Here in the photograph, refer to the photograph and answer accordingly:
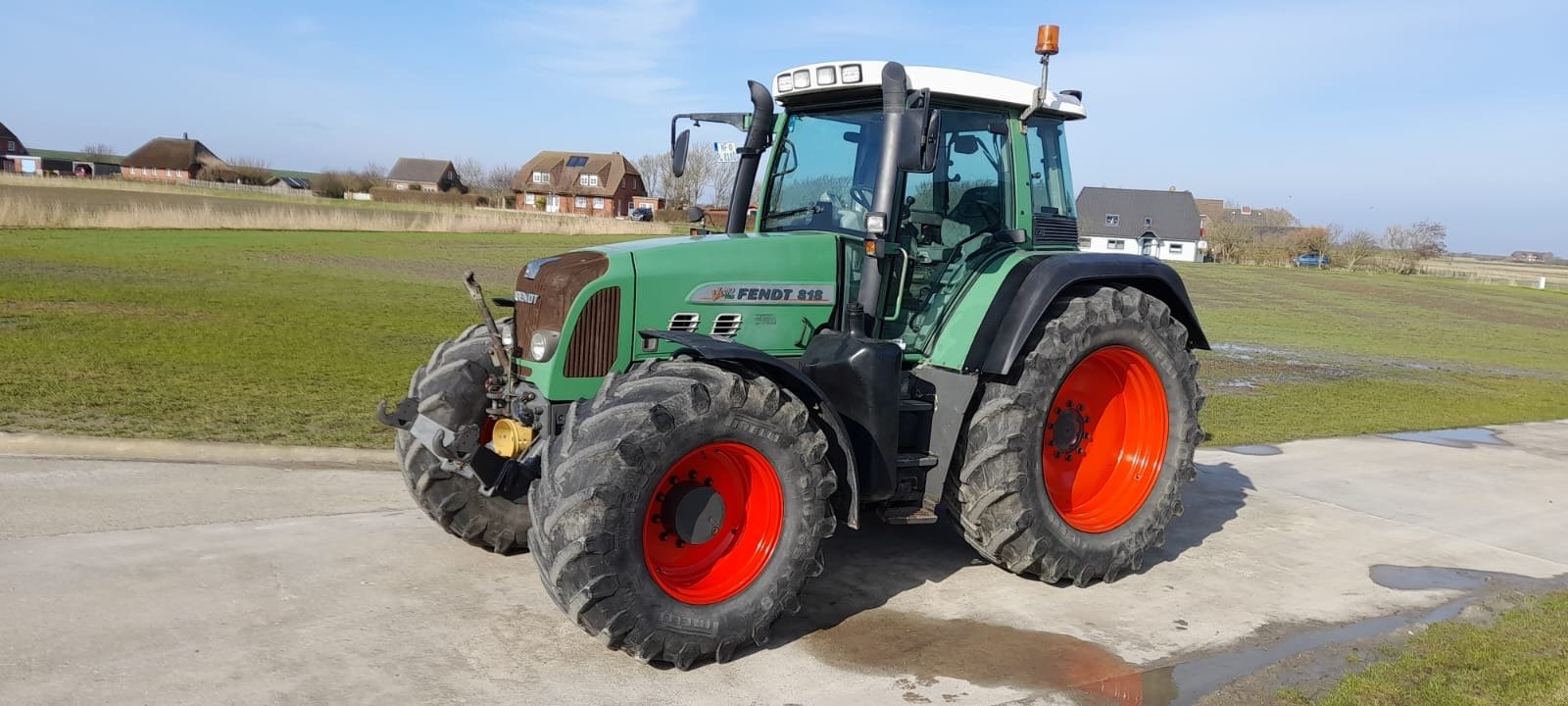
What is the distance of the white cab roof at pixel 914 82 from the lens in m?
5.59

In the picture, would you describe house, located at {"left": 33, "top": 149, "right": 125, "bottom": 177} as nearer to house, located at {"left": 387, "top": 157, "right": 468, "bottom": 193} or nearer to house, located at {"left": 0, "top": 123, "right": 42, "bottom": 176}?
house, located at {"left": 0, "top": 123, "right": 42, "bottom": 176}

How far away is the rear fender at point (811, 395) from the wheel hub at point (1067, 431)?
1691 millimetres

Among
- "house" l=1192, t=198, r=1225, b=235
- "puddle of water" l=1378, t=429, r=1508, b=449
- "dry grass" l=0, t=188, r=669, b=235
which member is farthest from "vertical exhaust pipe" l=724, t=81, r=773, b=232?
"house" l=1192, t=198, r=1225, b=235

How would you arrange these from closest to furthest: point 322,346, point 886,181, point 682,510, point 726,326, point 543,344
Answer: point 682,510
point 543,344
point 726,326
point 886,181
point 322,346

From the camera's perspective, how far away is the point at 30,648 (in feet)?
13.9

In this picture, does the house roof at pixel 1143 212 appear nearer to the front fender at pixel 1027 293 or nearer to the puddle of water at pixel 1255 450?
the puddle of water at pixel 1255 450

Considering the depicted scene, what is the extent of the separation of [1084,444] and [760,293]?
2321 millimetres

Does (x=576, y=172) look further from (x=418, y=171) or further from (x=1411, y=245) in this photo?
(x=1411, y=245)

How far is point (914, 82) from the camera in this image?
5629 millimetres

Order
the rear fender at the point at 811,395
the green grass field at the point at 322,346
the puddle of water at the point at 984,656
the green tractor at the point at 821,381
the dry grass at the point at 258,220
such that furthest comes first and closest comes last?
the dry grass at the point at 258,220 → the green grass field at the point at 322,346 → the rear fender at the point at 811,395 → the puddle of water at the point at 984,656 → the green tractor at the point at 821,381

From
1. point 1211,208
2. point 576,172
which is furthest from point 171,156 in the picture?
point 1211,208

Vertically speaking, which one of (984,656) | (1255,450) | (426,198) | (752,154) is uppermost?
(426,198)

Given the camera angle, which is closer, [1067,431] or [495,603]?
[495,603]

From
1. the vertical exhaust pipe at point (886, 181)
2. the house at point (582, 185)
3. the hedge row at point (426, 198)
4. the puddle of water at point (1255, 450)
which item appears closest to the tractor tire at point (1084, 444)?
the vertical exhaust pipe at point (886, 181)
